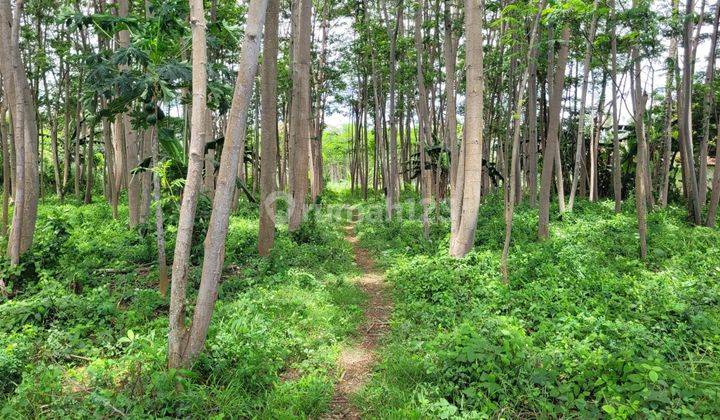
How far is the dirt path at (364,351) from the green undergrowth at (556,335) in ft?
0.57

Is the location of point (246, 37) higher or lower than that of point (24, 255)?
higher

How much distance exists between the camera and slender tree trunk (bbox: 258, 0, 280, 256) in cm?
721

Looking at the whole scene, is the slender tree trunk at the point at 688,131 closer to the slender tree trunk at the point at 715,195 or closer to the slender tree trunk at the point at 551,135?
the slender tree trunk at the point at 715,195

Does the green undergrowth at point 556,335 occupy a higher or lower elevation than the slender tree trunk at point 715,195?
lower

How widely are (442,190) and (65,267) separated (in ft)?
50.2

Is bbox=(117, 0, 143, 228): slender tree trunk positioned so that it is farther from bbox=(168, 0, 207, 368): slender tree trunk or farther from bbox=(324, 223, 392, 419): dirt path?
bbox=(324, 223, 392, 419): dirt path

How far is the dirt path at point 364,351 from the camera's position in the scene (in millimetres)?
3532

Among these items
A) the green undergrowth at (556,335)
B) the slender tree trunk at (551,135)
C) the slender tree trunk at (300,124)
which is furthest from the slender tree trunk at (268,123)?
the slender tree trunk at (551,135)

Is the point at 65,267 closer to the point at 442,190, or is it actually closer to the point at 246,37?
the point at 246,37

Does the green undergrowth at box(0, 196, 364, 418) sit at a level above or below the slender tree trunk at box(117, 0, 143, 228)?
below

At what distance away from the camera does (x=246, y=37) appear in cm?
321

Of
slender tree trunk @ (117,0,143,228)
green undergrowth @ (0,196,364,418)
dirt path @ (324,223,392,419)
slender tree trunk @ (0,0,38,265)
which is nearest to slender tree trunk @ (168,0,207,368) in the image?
green undergrowth @ (0,196,364,418)

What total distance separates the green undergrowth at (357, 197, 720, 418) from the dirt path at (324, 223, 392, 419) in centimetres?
17

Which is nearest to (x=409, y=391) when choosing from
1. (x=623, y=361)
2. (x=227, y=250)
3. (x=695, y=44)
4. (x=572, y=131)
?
(x=623, y=361)
